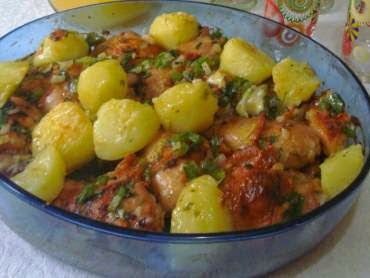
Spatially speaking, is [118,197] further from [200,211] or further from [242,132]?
[242,132]

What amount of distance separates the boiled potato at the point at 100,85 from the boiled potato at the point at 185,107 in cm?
9

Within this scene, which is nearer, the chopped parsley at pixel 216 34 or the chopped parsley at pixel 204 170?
the chopped parsley at pixel 204 170

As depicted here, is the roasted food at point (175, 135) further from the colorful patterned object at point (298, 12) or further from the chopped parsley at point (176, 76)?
the colorful patterned object at point (298, 12)

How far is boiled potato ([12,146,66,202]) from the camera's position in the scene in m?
0.91

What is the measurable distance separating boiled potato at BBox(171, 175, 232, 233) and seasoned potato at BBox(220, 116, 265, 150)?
0.52 feet

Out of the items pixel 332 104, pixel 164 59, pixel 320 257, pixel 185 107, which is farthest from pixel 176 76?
pixel 320 257

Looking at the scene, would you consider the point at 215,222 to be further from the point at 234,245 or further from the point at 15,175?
the point at 15,175

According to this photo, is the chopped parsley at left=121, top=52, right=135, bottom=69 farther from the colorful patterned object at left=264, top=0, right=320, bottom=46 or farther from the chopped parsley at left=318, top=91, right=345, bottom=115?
the colorful patterned object at left=264, top=0, right=320, bottom=46

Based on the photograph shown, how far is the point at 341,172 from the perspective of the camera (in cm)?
96

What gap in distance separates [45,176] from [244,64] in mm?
464

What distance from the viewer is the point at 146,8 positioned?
1.41 meters

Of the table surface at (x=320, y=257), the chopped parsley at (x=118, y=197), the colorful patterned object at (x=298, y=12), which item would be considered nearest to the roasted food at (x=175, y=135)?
the chopped parsley at (x=118, y=197)

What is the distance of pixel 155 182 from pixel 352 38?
818 mm

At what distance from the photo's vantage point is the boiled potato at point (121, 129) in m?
0.96
